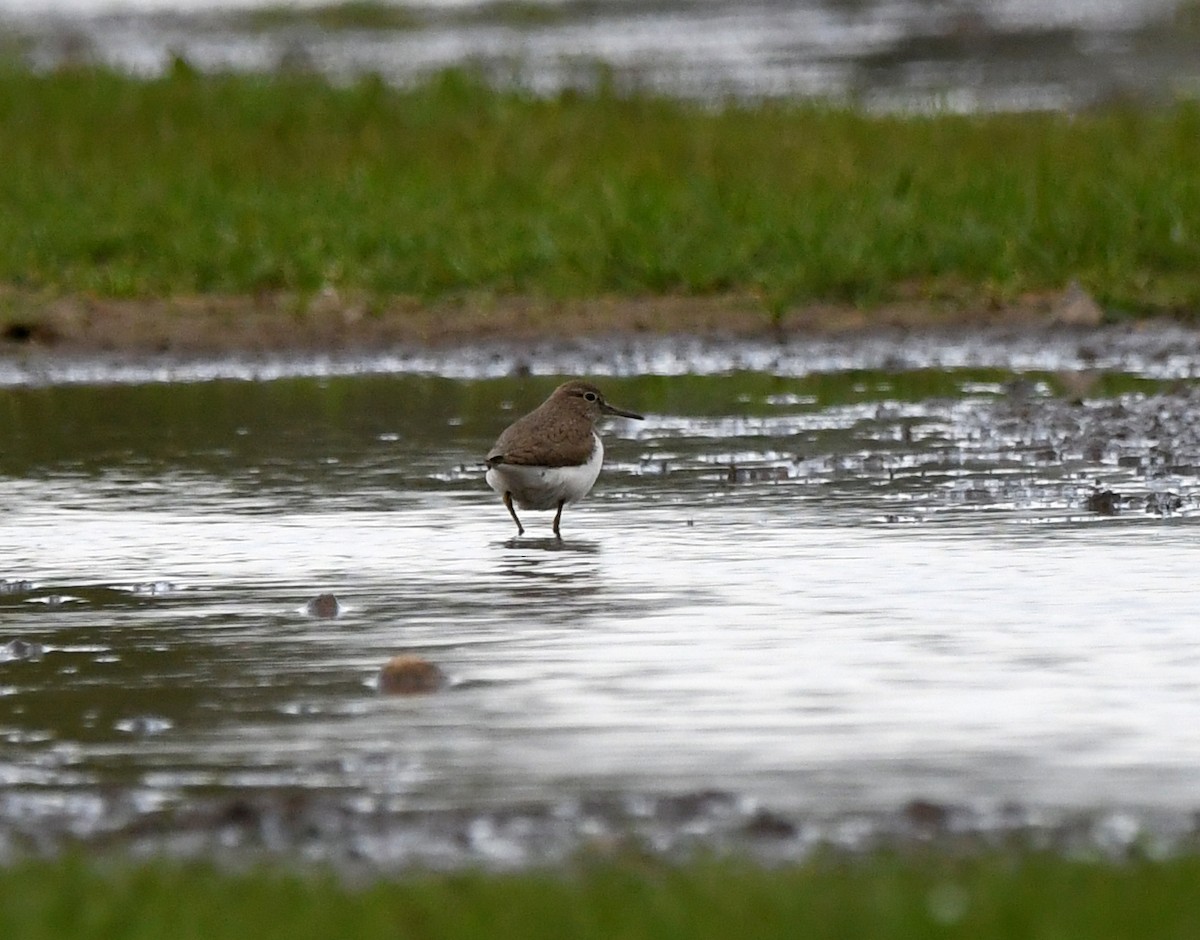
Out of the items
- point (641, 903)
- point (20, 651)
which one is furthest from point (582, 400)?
point (641, 903)

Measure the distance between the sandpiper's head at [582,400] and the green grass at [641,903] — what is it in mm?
5964

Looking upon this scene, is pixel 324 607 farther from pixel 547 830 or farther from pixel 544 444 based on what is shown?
pixel 547 830

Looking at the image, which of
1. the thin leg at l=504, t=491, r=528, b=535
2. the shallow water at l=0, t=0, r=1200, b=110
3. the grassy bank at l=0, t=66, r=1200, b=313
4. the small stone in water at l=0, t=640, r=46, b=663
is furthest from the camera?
the shallow water at l=0, t=0, r=1200, b=110

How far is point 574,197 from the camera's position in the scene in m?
19.1

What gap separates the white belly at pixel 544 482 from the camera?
35.6 ft

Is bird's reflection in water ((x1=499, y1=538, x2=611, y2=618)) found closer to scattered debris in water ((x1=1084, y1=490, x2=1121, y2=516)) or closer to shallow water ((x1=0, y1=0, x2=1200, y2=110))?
scattered debris in water ((x1=1084, y1=490, x2=1121, y2=516))

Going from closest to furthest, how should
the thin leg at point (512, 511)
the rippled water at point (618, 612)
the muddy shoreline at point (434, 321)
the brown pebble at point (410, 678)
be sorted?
the rippled water at point (618, 612)
the brown pebble at point (410, 678)
the thin leg at point (512, 511)
the muddy shoreline at point (434, 321)

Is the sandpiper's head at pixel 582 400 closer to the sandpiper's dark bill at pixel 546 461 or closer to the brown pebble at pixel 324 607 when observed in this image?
the sandpiper's dark bill at pixel 546 461

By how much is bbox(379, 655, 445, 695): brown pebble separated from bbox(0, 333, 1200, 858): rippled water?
58 millimetres

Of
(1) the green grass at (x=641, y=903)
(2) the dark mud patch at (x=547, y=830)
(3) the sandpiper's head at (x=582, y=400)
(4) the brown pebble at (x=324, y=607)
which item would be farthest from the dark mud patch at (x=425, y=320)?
(1) the green grass at (x=641, y=903)

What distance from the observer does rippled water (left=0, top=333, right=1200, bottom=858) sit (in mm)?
6848

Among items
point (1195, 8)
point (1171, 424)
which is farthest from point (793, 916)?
point (1195, 8)

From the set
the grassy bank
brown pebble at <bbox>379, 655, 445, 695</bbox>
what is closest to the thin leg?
brown pebble at <bbox>379, 655, 445, 695</bbox>

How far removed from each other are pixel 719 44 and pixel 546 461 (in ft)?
87.7
